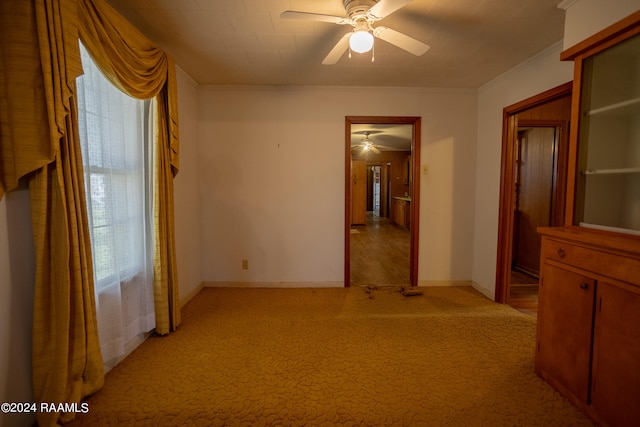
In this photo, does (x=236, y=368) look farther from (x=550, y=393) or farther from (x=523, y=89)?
(x=523, y=89)

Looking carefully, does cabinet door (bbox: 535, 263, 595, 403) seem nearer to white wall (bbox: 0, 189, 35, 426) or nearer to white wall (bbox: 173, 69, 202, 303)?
white wall (bbox: 0, 189, 35, 426)

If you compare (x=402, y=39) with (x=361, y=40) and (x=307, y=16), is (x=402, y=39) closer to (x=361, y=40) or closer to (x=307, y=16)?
(x=361, y=40)

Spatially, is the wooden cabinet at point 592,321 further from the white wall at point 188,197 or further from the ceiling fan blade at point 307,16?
the white wall at point 188,197

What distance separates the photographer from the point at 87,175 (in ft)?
5.27

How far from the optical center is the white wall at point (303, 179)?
329cm

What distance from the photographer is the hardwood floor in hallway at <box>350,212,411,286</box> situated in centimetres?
376

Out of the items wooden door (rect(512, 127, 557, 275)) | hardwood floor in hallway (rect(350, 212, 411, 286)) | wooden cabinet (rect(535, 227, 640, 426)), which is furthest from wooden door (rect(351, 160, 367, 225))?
wooden cabinet (rect(535, 227, 640, 426))

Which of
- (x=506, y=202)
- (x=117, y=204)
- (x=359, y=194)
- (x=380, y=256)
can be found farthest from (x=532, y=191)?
(x=359, y=194)

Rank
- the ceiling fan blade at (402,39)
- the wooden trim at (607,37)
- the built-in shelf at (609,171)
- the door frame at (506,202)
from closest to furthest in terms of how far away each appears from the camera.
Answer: the wooden trim at (607,37), the built-in shelf at (609,171), the ceiling fan blade at (402,39), the door frame at (506,202)

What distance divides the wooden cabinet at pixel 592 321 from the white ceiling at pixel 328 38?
151cm

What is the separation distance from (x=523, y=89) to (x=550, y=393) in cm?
248

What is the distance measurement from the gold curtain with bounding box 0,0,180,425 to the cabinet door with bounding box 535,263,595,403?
8.57 feet

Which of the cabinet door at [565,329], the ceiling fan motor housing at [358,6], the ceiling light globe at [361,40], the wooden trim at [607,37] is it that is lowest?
A: the cabinet door at [565,329]

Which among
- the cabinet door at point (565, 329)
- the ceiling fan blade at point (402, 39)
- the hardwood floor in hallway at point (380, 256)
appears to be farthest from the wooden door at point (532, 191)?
the ceiling fan blade at point (402, 39)
